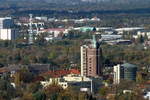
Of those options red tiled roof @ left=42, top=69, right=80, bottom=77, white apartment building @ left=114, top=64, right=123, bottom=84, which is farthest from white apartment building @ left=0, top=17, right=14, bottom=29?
white apartment building @ left=114, top=64, right=123, bottom=84

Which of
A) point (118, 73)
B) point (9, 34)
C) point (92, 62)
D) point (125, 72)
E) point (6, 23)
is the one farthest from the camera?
point (6, 23)

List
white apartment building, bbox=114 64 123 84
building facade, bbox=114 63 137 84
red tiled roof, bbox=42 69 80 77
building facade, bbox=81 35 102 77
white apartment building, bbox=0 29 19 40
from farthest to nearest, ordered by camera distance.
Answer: white apartment building, bbox=0 29 19 40 → building facade, bbox=81 35 102 77 → red tiled roof, bbox=42 69 80 77 → building facade, bbox=114 63 137 84 → white apartment building, bbox=114 64 123 84

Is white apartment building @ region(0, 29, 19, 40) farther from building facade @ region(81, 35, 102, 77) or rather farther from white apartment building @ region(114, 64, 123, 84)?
white apartment building @ region(114, 64, 123, 84)

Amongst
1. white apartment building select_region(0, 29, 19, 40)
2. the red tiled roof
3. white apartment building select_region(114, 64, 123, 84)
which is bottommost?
white apartment building select_region(0, 29, 19, 40)

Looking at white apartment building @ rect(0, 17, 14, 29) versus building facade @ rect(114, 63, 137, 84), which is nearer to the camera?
building facade @ rect(114, 63, 137, 84)

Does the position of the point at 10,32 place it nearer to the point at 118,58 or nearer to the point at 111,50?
the point at 111,50

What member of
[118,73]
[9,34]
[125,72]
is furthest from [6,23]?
[118,73]

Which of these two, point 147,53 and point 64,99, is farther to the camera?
point 147,53

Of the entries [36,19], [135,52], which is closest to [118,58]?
[135,52]

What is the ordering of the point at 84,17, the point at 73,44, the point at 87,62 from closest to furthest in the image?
1. the point at 87,62
2. the point at 73,44
3. the point at 84,17

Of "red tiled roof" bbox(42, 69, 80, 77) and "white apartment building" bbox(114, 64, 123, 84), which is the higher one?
"white apartment building" bbox(114, 64, 123, 84)

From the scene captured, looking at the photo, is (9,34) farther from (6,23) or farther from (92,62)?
(92,62)
